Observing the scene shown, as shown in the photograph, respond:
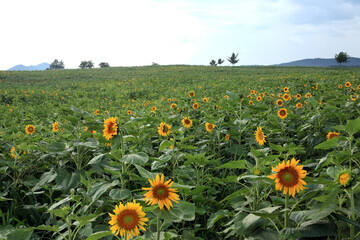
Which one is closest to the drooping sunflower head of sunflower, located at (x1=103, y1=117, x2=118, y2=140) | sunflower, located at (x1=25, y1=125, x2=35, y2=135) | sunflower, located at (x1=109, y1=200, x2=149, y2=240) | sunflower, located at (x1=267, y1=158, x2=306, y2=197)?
sunflower, located at (x1=267, y1=158, x2=306, y2=197)

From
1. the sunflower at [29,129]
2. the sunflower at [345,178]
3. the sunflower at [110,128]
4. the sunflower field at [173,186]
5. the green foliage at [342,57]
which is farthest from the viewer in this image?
the green foliage at [342,57]

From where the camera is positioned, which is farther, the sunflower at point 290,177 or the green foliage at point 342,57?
the green foliage at point 342,57

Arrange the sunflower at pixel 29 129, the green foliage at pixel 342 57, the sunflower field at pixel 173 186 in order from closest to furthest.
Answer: the sunflower field at pixel 173 186 < the sunflower at pixel 29 129 < the green foliage at pixel 342 57

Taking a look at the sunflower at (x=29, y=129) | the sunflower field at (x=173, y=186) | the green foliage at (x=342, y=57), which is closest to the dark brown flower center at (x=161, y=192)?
the sunflower field at (x=173, y=186)

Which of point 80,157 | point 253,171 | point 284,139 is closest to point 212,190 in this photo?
point 253,171

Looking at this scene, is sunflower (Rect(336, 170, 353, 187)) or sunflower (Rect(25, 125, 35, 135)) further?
sunflower (Rect(25, 125, 35, 135))

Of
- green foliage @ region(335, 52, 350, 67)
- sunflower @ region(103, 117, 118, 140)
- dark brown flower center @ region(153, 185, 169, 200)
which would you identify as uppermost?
green foliage @ region(335, 52, 350, 67)

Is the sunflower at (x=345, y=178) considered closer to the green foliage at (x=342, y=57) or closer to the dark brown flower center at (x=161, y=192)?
the dark brown flower center at (x=161, y=192)

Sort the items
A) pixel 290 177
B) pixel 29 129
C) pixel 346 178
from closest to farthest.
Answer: pixel 346 178 < pixel 290 177 < pixel 29 129

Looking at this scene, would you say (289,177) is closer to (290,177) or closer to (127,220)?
(290,177)

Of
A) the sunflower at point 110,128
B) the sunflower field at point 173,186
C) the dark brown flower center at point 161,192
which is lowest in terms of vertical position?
the sunflower field at point 173,186

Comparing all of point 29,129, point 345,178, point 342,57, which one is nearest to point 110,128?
point 345,178

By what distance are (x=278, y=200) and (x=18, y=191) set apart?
232 cm

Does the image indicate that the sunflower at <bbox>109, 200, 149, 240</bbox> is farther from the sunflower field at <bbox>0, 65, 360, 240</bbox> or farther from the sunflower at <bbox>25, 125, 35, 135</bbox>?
the sunflower at <bbox>25, 125, 35, 135</bbox>
